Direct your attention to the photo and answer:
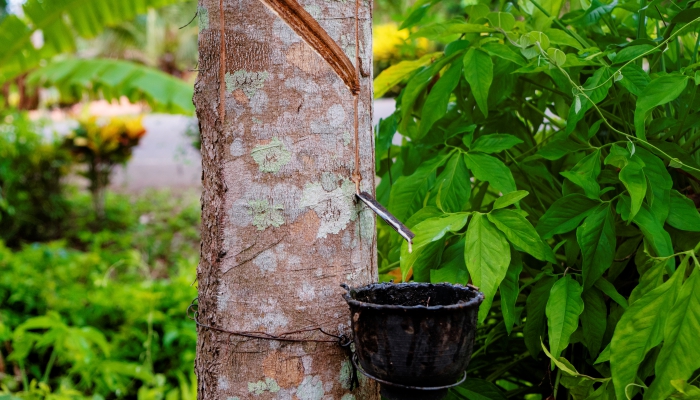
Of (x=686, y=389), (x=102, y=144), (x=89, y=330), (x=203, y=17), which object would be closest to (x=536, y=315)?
(x=686, y=389)

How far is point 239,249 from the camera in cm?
116

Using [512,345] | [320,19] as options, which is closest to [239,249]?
[320,19]

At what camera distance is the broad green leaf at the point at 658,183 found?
1185mm

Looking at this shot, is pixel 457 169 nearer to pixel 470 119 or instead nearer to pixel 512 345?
pixel 470 119

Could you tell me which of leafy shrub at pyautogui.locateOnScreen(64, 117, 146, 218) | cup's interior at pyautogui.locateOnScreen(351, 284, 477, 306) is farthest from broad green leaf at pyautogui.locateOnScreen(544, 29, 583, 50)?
leafy shrub at pyautogui.locateOnScreen(64, 117, 146, 218)

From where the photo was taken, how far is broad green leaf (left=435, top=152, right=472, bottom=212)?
131 cm

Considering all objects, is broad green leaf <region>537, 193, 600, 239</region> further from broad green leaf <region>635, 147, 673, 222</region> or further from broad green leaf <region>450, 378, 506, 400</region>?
broad green leaf <region>450, 378, 506, 400</region>

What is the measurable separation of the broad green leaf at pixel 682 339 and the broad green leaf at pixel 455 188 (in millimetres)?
435

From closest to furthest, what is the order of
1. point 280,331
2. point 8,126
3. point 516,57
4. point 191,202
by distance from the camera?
point 280,331 → point 516,57 → point 8,126 → point 191,202

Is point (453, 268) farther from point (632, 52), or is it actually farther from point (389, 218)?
point (632, 52)

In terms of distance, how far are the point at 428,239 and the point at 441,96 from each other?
0.43 metres

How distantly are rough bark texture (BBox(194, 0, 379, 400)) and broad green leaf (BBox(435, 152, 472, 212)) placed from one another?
231mm

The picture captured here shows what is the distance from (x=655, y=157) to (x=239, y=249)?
799 millimetres

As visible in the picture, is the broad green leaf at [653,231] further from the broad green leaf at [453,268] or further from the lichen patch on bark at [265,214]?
the lichen patch on bark at [265,214]
